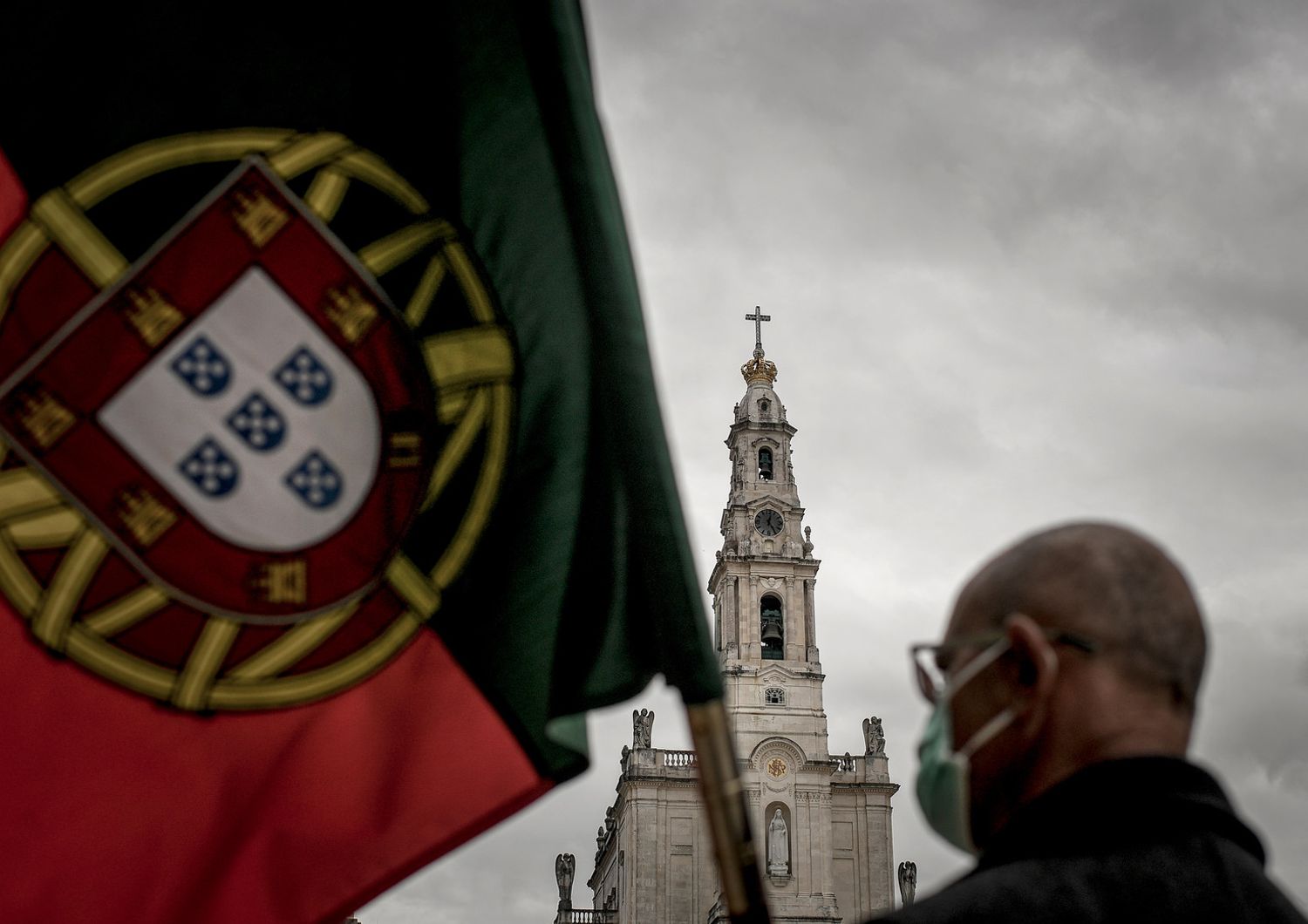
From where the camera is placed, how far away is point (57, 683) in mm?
4168

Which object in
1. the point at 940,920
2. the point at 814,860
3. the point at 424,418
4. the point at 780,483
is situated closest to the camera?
the point at 940,920

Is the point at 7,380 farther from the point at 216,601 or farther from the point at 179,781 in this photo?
the point at 179,781

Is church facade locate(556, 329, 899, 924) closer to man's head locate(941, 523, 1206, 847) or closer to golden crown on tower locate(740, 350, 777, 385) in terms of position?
golden crown on tower locate(740, 350, 777, 385)

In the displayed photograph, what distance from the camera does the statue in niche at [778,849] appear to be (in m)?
43.4

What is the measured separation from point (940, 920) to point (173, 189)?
3568 millimetres

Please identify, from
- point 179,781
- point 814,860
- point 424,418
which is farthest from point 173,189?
point 814,860

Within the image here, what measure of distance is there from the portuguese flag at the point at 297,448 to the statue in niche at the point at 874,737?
1805 inches

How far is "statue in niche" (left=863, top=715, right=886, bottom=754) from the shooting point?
48188mm

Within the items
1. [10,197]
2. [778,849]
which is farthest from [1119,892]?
[778,849]

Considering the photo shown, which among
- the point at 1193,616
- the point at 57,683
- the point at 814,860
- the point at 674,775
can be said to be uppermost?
the point at 674,775

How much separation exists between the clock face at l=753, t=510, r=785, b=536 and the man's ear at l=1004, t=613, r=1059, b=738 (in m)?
46.7

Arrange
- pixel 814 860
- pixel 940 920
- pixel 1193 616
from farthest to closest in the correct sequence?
pixel 814 860
pixel 1193 616
pixel 940 920

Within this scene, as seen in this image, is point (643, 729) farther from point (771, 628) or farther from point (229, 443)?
point (229, 443)

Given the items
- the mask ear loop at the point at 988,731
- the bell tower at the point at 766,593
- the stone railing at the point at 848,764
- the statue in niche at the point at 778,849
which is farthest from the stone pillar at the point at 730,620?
the mask ear loop at the point at 988,731
